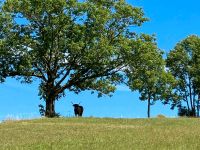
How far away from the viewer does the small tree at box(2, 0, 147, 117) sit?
5512 cm

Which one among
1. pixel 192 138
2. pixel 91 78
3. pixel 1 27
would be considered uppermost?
pixel 1 27

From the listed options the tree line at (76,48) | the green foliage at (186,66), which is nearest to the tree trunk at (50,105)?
the tree line at (76,48)

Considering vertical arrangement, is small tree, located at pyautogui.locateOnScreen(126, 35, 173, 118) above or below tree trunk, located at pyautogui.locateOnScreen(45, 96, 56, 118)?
above

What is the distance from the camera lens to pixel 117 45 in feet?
188

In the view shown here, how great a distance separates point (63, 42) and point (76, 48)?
7.73 feet

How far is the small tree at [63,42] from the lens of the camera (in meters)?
55.1

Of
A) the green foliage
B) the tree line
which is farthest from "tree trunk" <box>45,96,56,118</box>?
the green foliage

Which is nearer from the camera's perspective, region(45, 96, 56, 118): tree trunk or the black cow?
region(45, 96, 56, 118): tree trunk

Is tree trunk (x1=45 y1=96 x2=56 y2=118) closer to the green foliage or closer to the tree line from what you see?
the tree line

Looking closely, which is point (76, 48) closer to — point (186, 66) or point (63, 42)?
point (63, 42)

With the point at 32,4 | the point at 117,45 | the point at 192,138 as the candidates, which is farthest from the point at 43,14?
the point at 192,138

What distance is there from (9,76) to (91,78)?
29.8ft

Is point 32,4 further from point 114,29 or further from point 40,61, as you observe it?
point 114,29

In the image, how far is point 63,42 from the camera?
55094mm
